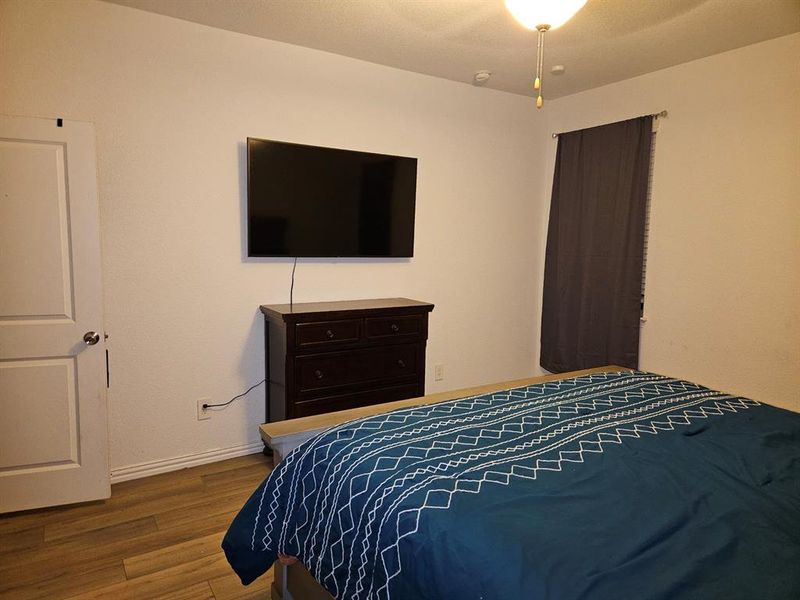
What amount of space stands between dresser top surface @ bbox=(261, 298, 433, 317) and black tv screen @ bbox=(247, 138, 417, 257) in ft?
1.08

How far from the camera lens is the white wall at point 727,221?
299 cm

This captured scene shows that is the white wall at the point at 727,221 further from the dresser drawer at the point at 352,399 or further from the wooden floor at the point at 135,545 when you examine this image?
the wooden floor at the point at 135,545

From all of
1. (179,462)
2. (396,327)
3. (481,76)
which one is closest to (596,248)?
(481,76)

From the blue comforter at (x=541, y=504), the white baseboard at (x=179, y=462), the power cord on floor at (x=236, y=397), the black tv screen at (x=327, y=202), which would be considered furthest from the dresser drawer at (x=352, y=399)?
the blue comforter at (x=541, y=504)

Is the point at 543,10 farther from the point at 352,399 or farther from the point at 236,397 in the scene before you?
the point at 236,397

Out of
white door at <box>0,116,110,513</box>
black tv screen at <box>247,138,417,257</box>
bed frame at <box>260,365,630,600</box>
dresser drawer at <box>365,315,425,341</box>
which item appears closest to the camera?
bed frame at <box>260,365,630,600</box>

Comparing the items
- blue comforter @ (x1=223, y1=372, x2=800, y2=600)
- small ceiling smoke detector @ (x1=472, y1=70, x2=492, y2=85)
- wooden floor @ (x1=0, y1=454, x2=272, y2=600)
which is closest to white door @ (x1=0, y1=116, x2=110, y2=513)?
wooden floor @ (x1=0, y1=454, x2=272, y2=600)

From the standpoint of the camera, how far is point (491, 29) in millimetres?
2922

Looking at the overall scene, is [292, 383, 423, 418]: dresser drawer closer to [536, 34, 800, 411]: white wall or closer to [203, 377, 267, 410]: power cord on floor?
[203, 377, 267, 410]: power cord on floor

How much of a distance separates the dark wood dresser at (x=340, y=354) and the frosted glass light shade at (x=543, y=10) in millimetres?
1838

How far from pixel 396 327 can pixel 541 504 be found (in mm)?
2153

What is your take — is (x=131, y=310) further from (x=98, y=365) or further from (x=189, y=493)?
(x=189, y=493)

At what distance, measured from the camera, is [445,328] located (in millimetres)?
4133

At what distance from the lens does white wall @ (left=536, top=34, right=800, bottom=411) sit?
299 centimetres
